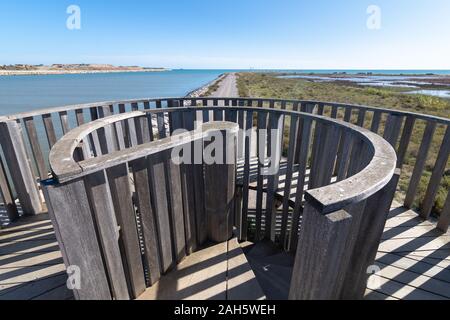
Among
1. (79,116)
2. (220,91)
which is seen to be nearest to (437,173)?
(79,116)

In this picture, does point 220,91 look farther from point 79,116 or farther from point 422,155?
point 422,155

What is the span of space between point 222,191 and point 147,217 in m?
0.76

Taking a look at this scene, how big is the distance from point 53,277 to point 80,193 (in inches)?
49.6

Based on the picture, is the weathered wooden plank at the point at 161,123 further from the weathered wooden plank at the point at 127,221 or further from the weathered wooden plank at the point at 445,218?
the weathered wooden plank at the point at 445,218

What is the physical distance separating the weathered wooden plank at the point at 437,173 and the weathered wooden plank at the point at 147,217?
2.96 m

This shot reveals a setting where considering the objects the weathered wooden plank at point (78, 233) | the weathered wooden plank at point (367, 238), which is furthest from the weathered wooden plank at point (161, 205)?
the weathered wooden plank at point (367, 238)

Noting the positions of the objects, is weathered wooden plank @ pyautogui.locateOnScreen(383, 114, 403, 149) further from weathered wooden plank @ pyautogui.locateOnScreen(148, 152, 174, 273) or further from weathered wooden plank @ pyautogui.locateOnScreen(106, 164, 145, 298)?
weathered wooden plank @ pyautogui.locateOnScreen(106, 164, 145, 298)

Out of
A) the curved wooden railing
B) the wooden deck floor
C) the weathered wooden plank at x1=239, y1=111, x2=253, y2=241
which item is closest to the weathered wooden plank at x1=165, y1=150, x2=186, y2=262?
the curved wooden railing

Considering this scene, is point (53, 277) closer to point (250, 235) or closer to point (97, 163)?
point (97, 163)

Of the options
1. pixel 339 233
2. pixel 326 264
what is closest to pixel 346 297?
pixel 326 264

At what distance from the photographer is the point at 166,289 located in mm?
1963

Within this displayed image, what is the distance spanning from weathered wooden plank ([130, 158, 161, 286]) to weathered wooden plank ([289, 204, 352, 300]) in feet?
3.61

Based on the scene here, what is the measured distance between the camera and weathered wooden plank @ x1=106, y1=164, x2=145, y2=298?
1521 millimetres

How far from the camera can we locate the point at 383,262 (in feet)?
7.39
